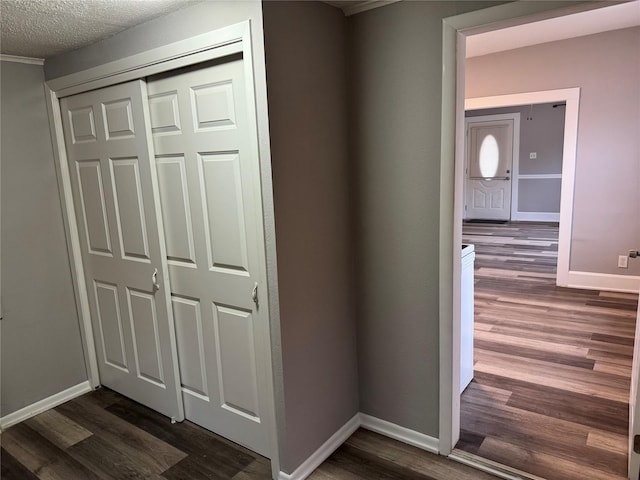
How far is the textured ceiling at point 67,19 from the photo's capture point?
1790mm

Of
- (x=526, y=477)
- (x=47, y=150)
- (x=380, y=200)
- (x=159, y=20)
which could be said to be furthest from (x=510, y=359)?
(x=47, y=150)

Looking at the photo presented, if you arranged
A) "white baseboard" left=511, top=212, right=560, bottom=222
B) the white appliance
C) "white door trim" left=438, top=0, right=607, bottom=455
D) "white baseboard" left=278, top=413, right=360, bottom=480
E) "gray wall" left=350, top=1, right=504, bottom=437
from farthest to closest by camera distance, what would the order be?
"white baseboard" left=511, top=212, right=560, bottom=222, the white appliance, "white baseboard" left=278, top=413, right=360, bottom=480, "gray wall" left=350, top=1, right=504, bottom=437, "white door trim" left=438, top=0, right=607, bottom=455

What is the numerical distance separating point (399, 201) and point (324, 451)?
4.20 ft

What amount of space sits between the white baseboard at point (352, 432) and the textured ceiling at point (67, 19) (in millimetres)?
2108

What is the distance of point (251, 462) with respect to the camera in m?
2.17

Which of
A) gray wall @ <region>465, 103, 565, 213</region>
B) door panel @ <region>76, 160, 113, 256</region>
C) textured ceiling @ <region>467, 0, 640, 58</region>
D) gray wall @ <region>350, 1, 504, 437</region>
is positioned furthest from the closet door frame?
gray wall @ <region>465, 103, 565, 213</region>

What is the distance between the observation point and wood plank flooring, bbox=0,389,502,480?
6.85ft

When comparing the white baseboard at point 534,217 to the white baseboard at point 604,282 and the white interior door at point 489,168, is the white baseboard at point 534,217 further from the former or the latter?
the white baseboard at point 604,282

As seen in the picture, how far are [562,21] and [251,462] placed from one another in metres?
4.01

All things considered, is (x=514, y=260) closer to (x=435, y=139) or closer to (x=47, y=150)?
(x=435, y=139)

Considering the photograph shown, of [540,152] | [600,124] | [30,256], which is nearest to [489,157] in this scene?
[540,152]

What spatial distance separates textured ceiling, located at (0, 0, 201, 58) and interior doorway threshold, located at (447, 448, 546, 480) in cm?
237

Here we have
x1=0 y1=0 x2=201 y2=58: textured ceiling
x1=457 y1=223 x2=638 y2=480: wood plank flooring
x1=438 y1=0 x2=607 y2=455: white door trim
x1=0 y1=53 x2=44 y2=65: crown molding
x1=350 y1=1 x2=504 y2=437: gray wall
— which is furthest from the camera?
x1=0 y1=53 x2=44 y2=65: crown molding

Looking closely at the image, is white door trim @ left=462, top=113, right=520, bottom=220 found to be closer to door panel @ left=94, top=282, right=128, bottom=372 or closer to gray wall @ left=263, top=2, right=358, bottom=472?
gray wall @ left=263, top=2, right=358, bottom=472
